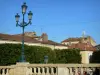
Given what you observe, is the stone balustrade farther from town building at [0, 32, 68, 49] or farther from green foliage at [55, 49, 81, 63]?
town building at [0, 32, 68, 49]

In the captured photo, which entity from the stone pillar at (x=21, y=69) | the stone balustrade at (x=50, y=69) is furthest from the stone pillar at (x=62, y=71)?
the stone pillar at (x=21, y=69)

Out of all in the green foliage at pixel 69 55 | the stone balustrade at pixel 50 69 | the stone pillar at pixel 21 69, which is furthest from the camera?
the green foliage at pixel 69 55

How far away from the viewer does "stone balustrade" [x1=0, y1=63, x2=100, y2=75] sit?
12.9 metres

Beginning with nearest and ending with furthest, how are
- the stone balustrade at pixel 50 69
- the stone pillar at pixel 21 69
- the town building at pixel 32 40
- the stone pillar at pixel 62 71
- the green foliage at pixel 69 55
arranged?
the stone balustrade at pixel 50 69 < the stone pillar at pixel 62 71 < the stone pillar at pixel 21 69 < the green foliage at pixel 69 55 < the town building at pixel 32 40

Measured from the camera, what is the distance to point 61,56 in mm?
47781

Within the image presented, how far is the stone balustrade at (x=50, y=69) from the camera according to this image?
1288 cm

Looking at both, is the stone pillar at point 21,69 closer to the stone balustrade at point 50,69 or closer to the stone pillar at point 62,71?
the stone balustrade at point 50,69

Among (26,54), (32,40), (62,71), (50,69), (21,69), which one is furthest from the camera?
(32,40)

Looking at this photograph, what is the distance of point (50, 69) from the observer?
1465cm

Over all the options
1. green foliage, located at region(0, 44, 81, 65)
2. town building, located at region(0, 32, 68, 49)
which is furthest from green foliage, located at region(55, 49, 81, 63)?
town building, located at region(0, 32, 68, 49)

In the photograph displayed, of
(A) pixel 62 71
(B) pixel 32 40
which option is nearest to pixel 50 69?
(A) pixel 62 71

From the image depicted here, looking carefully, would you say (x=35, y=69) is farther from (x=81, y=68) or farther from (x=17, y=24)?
(x=17, y=24)

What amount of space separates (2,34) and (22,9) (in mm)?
38812

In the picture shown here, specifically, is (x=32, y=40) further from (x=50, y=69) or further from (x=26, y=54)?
(x=50, y=69)
